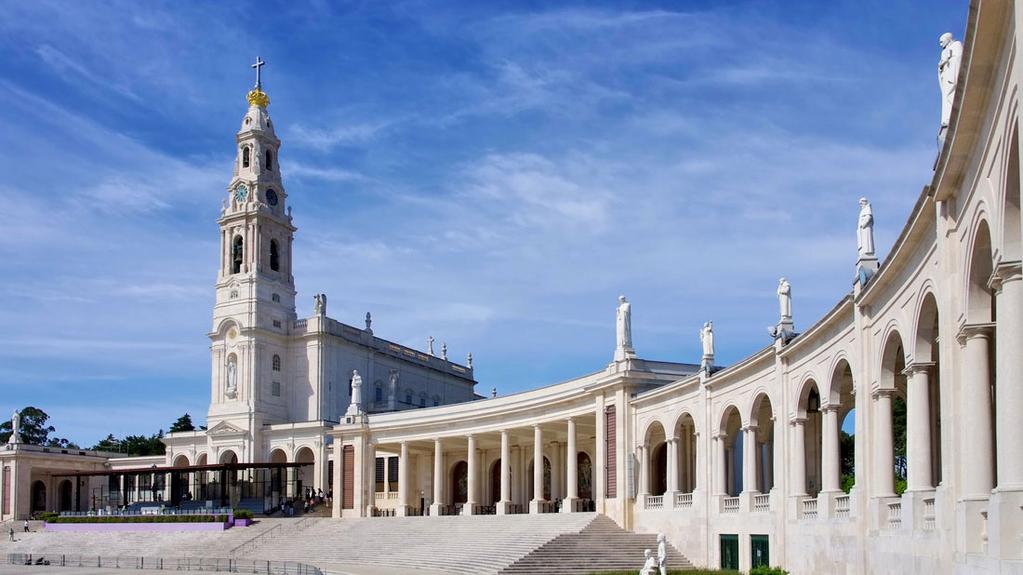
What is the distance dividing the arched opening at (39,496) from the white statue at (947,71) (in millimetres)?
93640

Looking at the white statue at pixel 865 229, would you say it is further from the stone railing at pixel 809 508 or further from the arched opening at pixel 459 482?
the arched opening at pixel 459 482

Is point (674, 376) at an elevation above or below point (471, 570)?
above

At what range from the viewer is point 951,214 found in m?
21.8

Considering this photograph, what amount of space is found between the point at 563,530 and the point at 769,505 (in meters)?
12.5

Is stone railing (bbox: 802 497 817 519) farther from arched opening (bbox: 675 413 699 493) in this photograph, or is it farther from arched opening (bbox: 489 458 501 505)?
arched opening (bbox: 489 458 501 505)

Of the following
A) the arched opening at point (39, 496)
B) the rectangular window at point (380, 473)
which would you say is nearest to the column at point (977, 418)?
the rectangular window at point (380, 473)

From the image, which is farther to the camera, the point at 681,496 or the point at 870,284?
the point at 681,496

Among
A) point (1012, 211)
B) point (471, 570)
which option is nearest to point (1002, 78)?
point (1012, 211)

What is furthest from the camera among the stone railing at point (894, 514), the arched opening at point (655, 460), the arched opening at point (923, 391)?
the arched opening at point (655, 460)

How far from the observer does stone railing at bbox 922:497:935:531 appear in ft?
81.1

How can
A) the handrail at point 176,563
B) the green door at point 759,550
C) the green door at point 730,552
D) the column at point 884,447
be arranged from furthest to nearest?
Result: 1. the handrail at point 176,563
2. the green door at point 730,552
3. the green door at point 759,550
4. the column at point 884,447

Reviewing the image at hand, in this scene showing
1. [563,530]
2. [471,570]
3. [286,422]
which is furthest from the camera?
[286,422]

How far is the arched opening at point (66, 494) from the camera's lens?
10175cm

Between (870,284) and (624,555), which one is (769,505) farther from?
(870,284)
